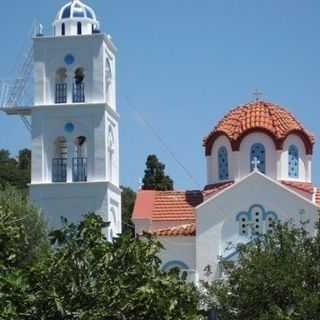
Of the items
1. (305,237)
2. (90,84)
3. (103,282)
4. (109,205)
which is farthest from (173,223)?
(103,282)

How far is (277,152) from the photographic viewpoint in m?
35.6

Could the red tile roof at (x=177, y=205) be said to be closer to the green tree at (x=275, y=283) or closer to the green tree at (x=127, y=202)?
the green tree at (x=275, y=283)

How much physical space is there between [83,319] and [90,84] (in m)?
19.8

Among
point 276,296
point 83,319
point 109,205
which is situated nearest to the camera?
point 83,319

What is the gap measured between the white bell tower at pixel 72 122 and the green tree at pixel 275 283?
37.0 feet

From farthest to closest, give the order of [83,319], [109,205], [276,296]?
1. [109,205]
2. [276,296]
3. [83,319]

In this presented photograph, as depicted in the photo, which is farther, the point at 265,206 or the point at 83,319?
the point at 265,206

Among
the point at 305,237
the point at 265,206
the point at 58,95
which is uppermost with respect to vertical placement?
the point at 58,95

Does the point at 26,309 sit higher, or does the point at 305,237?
the point at 305,237

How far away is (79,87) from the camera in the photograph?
34.2m

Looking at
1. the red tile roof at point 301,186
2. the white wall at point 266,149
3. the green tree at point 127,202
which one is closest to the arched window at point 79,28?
the white wall at point 266,149

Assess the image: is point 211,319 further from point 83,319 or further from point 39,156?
point 39,156

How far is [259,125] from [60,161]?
6.39 meters

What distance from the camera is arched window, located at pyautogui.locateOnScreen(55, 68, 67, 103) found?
3431cm
